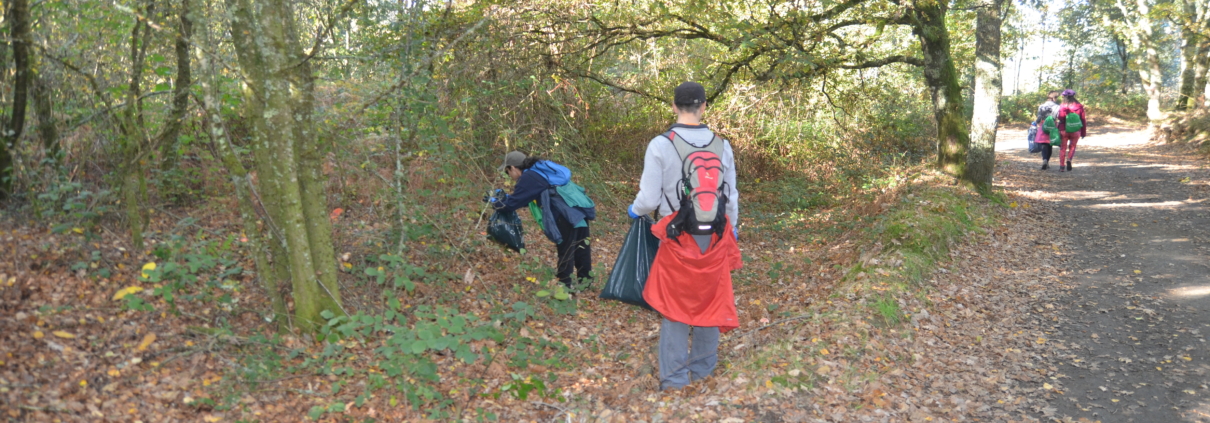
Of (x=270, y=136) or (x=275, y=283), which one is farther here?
(x=275, y=283)

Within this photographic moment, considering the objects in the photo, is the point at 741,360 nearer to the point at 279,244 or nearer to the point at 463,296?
the point at 463,296

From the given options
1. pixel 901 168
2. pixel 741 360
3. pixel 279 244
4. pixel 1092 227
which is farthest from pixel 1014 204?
pixel 279 244

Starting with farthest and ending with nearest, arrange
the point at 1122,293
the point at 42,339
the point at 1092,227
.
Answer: the point at 1092,227
the point at 1122,293
the point at 42,339

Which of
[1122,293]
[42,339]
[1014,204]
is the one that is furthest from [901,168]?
[42,339]

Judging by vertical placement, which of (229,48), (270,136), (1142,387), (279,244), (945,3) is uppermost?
(945,3)

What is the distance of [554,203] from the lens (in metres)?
6.19

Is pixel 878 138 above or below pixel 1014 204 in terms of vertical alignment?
above

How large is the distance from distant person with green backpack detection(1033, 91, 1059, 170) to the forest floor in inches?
246

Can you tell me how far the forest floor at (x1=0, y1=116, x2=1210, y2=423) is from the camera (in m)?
4.00

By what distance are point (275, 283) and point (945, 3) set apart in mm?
9081

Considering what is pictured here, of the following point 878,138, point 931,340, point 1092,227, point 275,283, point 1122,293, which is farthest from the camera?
point 878,138

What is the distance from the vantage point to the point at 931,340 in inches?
221

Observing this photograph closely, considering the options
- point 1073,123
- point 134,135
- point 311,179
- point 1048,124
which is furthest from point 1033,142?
point 134,135

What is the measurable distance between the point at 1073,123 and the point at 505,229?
469 inches
